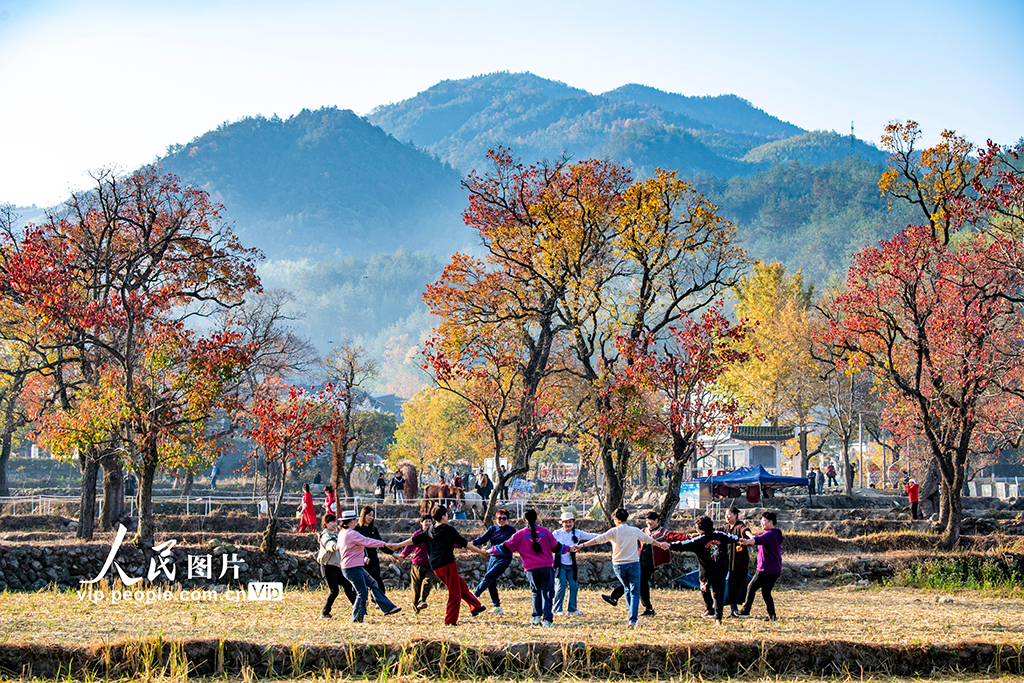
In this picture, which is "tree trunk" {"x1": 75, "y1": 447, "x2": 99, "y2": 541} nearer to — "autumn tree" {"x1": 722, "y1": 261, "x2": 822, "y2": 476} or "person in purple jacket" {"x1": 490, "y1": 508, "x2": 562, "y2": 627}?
"person in purple jacket" {"x1": 490, "y1": 508, "x2": 562, "y2": 627}

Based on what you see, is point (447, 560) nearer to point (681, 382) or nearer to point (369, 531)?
point (369, 531)

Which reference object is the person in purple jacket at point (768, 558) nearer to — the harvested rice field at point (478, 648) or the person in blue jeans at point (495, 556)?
the harvested rice field at point (478, 648)

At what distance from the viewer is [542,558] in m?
11.6

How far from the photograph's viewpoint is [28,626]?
1027 centimetres

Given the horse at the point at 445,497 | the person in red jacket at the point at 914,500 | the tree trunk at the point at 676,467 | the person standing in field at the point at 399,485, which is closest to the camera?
the tree trunk at the point at 676,467

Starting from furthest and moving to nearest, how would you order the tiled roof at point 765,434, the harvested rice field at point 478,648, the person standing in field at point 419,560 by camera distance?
1. the tiled roof at point 765,434
2. the person standing in field at point 419,560
3. the harvested rice field at point 478,648

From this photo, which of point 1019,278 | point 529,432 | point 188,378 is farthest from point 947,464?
point 188,378

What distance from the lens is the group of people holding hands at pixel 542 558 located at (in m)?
11.6

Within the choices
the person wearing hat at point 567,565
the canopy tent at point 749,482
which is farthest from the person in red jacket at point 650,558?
the canopy tent at point 749,482

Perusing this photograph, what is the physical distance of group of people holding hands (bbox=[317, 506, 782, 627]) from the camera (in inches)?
458

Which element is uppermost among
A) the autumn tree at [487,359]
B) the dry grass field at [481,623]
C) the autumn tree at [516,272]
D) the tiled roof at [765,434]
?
the autumn tree at [516,272]

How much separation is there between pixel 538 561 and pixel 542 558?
0.07 m

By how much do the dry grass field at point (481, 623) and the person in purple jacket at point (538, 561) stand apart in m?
0.27

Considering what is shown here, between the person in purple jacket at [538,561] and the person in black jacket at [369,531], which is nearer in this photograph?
the person in purple jacket at [538,561]
